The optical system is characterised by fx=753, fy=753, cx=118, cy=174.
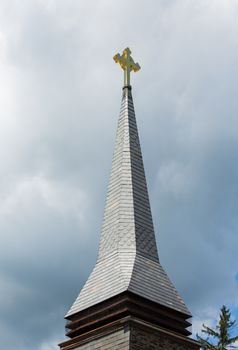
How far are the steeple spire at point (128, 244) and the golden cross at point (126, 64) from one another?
2.06 meters

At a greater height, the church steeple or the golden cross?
the golden cross

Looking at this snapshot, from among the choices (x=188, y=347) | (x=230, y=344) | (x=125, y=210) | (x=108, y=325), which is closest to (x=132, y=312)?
(x=108, y=325)

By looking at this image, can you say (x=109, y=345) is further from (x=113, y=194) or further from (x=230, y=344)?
(x=230, y=344)

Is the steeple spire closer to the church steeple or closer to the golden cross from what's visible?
the church steeple

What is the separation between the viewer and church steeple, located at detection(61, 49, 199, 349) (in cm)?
2556

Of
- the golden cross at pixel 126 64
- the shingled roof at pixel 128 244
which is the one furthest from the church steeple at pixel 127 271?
the golden cross at pixel 126 64

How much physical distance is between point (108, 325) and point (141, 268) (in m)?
2.72

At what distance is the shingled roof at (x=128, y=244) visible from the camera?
86.0 ft

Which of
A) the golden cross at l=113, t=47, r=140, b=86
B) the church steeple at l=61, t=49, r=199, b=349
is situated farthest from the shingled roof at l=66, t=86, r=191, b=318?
the golden cross at l=113, t=47, r=140, b=86

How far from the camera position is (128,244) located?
27594 millimetres

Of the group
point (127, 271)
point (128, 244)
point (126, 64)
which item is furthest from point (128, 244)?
point (126, 64)

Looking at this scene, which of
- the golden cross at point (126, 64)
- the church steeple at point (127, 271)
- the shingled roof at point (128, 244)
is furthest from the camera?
the golden cross at point (126, 64)

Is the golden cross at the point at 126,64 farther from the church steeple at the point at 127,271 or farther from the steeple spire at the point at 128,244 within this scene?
the church steeple at the point at 127,271

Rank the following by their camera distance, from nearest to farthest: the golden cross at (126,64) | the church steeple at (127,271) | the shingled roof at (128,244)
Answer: the church steeple at (127,271) → the shingled roof at (128,244) → the golden cross at (126,64)
